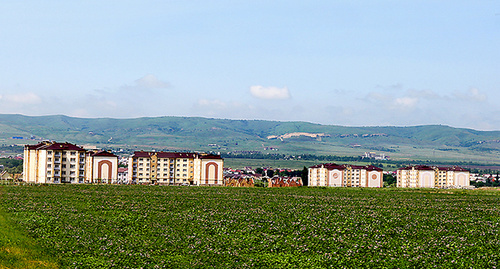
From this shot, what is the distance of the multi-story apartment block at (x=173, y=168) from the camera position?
10700 cm

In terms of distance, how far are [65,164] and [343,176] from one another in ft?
237

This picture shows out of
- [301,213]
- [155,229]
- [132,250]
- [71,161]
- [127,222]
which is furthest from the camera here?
[71,161]

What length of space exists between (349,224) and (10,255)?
18.3 m

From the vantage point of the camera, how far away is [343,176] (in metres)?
139

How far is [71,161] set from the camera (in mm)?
97375

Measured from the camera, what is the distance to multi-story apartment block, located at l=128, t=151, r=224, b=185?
4213 inches

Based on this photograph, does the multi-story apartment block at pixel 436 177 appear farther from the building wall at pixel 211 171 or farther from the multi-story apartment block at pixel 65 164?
the multi-story apartment block at pixel 65 164

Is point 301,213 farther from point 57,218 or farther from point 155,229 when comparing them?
point 57,218

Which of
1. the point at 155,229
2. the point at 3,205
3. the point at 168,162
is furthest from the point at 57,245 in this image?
the point at 168,162

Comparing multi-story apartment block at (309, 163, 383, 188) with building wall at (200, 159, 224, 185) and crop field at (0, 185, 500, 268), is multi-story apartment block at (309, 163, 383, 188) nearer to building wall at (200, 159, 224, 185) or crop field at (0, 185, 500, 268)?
building wall at (200, 159, 224, 185)

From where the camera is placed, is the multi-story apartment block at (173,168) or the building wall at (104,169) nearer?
the building wall at (104,169)

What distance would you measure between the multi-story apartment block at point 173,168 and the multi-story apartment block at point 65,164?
375 inches

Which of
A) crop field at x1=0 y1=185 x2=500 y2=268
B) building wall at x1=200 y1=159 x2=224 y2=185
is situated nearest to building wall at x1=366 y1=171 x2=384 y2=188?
building wall at x1=200 y1=159 x2=224 y2=185

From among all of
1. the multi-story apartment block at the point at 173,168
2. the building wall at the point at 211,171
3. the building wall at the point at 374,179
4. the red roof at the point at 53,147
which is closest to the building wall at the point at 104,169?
the red roof at the point at 53,147
